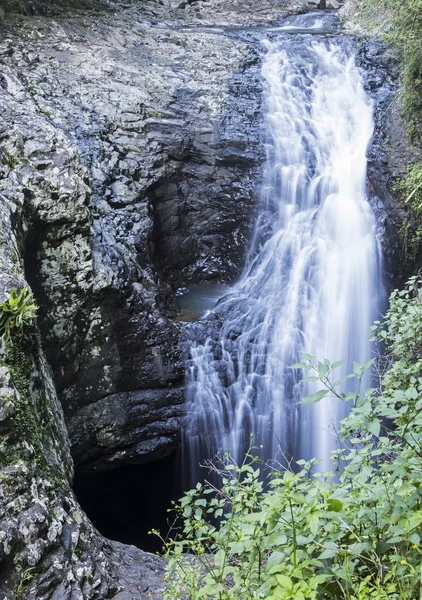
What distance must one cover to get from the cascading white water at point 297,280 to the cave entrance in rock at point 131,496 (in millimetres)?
564

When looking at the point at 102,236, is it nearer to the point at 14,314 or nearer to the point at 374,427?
the point at 14,314

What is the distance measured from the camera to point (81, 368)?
654cm

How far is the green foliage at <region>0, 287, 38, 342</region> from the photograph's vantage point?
381 centimetres

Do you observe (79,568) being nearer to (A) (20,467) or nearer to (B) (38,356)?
(A) (20,467)

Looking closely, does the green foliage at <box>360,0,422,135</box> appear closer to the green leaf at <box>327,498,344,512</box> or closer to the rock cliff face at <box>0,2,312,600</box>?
the rock cliff face at <box>0,2,312,600</box>

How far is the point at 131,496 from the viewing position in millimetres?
7426

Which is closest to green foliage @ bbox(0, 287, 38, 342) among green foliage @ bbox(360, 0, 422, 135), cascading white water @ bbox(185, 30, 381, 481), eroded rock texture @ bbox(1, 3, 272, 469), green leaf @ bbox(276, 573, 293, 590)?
eroded rock texture @ bbox(1, 3, 272, 469)

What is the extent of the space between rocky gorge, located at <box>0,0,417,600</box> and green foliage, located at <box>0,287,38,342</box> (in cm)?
17

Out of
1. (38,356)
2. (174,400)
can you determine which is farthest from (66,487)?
(174,400)

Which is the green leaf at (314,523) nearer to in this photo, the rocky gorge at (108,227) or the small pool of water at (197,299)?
the rocky gorge at (108,227)

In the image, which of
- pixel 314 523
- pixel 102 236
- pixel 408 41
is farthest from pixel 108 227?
pixel 314 523

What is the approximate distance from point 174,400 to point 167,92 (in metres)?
5.73

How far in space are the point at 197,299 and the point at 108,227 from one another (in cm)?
200

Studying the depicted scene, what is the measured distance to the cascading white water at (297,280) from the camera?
709 centimetres
